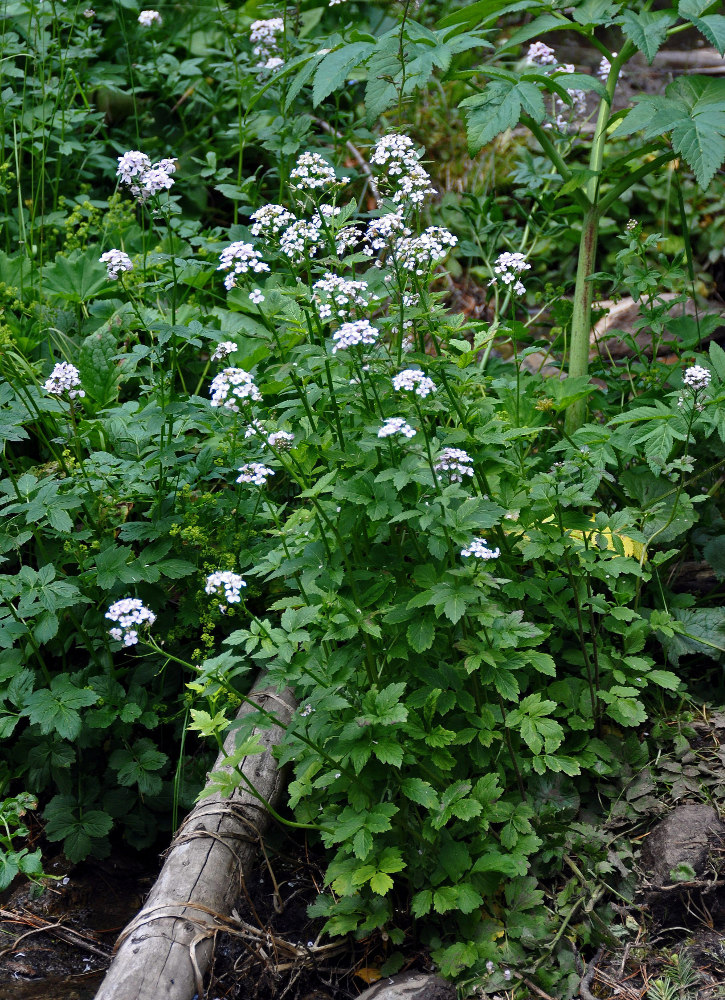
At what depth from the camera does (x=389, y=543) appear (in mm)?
2189

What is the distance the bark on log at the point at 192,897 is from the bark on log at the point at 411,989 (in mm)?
370

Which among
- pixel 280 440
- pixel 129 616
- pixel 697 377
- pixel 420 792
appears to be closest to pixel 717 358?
pixel 697 377

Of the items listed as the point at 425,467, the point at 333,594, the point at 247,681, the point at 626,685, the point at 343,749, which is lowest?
the point at 247,681

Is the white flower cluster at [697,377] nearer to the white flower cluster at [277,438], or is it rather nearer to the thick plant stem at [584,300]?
the thick plant stem at [584,300]

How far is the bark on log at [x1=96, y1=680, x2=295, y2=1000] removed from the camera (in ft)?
5.76

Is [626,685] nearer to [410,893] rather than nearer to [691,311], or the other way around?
[410,893]

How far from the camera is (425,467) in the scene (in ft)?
5.79

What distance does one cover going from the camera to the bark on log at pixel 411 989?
1.85 meters

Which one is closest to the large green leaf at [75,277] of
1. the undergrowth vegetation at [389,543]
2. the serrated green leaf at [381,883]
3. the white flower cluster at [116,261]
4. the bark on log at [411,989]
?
the undergrowth vegetation at [389,543]

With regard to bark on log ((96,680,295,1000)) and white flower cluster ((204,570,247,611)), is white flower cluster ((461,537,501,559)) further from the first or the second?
bark on log ((96,680,295,1000))

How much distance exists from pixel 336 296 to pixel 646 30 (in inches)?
44.1

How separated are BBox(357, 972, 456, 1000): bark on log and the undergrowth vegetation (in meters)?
0.06

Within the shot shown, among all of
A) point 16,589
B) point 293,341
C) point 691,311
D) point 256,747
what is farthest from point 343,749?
point 691,311

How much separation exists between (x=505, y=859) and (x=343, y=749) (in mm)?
441
